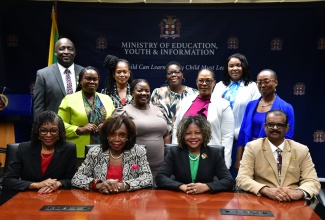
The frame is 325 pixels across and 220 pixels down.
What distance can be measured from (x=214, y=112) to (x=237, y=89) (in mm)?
516

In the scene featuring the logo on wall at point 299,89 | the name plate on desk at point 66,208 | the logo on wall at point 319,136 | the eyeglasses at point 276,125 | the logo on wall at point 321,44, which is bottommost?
the logo on wall at point 319,136

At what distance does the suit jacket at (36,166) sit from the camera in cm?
296

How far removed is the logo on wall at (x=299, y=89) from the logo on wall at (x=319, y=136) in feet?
1.90

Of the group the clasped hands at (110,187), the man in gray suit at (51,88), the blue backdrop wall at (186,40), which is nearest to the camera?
the clasped hands at (110,187)

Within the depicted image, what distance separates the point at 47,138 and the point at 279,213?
1662 millimetres

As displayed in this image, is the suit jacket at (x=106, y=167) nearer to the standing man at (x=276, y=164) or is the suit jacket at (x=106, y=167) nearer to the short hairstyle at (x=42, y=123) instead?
the short hairstyle at (x=42, y=123)

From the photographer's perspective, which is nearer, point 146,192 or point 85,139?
point 146,192

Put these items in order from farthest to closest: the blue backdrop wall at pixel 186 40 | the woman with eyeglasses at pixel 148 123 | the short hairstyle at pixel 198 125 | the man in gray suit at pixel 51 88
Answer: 1. the blue backdrop wall at pixel 186 40
2. the man in gray suit at pixel 51 88
3. the woman with eyeglasses at pixel 148 123
4. the short hairstyle at pixel 198 125

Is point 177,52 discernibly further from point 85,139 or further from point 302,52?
point 85,139

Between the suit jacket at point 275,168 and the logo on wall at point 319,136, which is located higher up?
the suit jacket at point 275,168

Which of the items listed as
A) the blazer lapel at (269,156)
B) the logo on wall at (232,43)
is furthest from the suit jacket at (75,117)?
the logo on wall at (232,43)

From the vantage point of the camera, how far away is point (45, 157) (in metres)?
3.02

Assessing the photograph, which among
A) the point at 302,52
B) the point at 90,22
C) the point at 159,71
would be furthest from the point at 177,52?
the point at 302,52

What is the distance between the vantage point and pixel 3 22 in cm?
563
